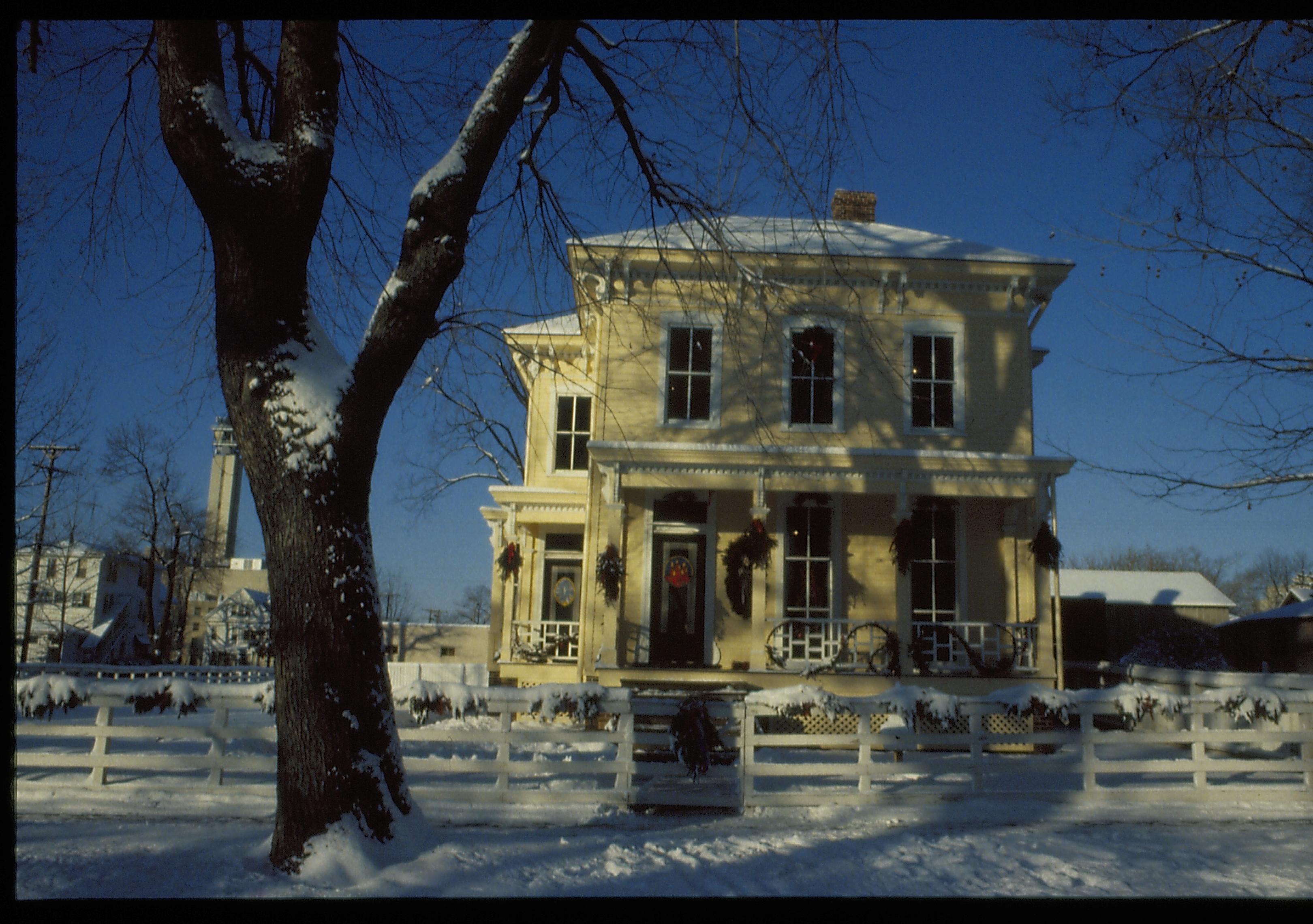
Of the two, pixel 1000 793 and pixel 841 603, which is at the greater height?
pixel 841 603

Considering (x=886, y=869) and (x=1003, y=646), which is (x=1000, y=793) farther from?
(x=1003, y=646)

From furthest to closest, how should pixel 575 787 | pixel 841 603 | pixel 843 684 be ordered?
pixel 841 603, pixel 843 684, pixel 575 787

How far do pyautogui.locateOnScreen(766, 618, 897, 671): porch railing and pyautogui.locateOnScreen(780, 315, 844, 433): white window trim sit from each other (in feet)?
9.72

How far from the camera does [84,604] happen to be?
150 ft

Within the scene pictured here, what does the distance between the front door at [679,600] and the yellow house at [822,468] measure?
3cm

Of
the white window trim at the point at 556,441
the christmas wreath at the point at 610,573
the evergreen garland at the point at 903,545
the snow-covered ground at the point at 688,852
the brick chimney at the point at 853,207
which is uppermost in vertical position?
the brick chimney at the point at 853,207

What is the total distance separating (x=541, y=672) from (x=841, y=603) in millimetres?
5107

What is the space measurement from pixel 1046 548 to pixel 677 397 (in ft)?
19.3

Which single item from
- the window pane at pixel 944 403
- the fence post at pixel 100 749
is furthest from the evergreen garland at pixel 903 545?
the fence post at pixel 100 749

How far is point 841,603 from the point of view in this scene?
1428cm

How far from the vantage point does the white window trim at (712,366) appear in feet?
47.5

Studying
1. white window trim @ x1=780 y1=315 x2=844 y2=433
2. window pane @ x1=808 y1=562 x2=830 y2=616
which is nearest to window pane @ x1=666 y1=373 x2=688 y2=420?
white window trim @ x1=780 y1=315 x2=844 y2=433

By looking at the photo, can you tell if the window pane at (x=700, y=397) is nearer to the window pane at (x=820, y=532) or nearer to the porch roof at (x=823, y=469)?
the porch roof at (x=823, y=469)

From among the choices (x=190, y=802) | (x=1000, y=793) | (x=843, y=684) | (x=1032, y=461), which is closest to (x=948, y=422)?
(x=1032, y=461)
